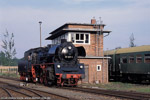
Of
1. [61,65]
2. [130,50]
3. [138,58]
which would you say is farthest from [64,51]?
[130,50]

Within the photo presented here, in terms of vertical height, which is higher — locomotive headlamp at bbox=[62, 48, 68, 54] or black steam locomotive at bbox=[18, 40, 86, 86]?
locomotive headlamp at bbox=[62, 48, 68, 54]

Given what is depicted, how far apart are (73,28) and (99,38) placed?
10.9ft

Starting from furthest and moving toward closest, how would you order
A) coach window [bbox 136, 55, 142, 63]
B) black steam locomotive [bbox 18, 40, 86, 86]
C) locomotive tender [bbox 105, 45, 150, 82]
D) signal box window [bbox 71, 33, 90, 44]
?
signal box window [bbox 71, 33, 90, 44] < coach window [bbox 136, 55, 142, 63] < locomotive tender [bbox 105, 45, 150, 82] < black steam locomotive [bbox 18, 40, 86, 86]

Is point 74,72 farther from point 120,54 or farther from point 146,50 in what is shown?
point 120,54

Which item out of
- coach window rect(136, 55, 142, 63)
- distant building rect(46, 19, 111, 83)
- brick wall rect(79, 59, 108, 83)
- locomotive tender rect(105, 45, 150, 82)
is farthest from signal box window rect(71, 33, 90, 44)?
coach window rect(136, 55, 142, 63)

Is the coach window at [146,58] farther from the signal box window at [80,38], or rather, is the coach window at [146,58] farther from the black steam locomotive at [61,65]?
the signal box window at [80,38]

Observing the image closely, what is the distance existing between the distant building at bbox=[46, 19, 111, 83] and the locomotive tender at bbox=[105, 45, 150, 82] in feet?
7.59

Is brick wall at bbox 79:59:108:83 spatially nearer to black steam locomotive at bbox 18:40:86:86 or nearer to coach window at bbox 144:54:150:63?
coach window at bbox 144:54:150:63

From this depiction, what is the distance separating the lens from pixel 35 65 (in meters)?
24.6

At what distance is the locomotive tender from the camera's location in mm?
25172

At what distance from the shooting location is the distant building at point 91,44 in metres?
27.7

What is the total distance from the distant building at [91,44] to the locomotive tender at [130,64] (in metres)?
2.31

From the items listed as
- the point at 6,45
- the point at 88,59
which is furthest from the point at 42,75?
the point at 6,45

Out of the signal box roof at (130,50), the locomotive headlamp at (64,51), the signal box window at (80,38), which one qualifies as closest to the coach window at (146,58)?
the signal box roof at (130,50)
